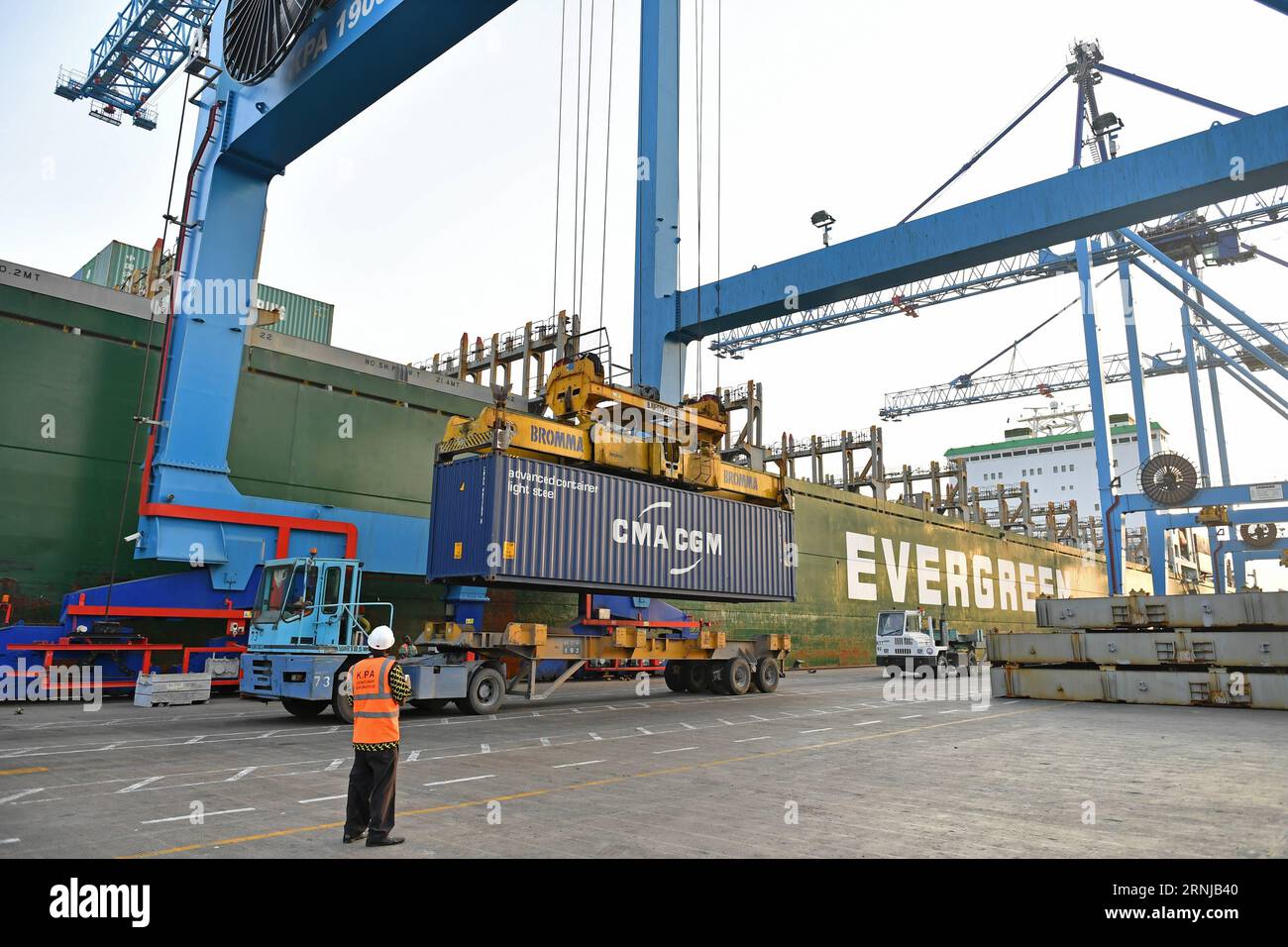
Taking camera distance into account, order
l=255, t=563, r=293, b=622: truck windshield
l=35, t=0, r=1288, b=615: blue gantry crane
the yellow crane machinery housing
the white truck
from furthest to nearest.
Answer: the white truck, the yellow crane machinery housing, l=35, t=0, r=1288, b=615: blue gantry crane, l=255, t=563, r=293, b=622: truck windshield

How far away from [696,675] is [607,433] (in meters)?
6.80

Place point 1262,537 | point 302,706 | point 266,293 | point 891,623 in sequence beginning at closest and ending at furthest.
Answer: point 302,706, point 891,623, point 266,293, point 1262,537

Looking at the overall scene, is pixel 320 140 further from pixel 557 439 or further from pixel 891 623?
pixel 891 623

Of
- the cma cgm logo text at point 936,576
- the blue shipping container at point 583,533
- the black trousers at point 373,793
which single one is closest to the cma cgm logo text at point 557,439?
the blue shipping container at point 583,533

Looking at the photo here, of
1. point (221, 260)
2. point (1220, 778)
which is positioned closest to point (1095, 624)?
point (1220, 778)

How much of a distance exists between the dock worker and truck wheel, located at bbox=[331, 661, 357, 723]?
23.8 feet

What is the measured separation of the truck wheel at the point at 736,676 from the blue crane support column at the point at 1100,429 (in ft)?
53.2

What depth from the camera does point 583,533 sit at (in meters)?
15.6

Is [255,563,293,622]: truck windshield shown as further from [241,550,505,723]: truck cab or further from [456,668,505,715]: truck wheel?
[456,668,505,715]: truck wheel

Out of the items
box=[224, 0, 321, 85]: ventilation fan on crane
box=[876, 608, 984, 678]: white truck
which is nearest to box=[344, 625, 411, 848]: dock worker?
box=[224, 0, 321, 85]: ventilation fan on crane

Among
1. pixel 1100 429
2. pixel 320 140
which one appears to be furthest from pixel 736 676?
pixel 1100 429

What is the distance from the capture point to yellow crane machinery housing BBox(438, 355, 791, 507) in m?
15.1
